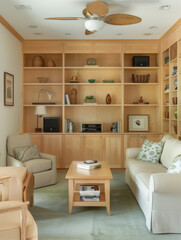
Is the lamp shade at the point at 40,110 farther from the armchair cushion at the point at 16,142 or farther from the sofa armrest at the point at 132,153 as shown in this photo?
the sofa armrest at the point at 132,153

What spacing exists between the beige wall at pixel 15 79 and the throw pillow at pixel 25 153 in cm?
27

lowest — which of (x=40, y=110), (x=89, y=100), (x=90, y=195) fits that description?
(x=90, y=195)

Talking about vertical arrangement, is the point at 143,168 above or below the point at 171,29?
below

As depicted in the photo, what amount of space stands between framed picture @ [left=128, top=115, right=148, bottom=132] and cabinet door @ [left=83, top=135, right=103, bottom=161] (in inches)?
32.1

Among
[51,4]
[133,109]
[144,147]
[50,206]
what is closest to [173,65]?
[133,109]

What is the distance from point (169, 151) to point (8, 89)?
299cm

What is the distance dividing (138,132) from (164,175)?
3.07 metres

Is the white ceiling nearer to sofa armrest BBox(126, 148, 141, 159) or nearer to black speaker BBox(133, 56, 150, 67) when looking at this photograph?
black speaker BBox(133, 56, 150, 67)

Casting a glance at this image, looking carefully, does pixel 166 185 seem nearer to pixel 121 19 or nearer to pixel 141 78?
pixel 121 19

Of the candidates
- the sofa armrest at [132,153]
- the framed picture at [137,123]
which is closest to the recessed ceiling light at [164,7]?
the sofa armrest at [132,153]

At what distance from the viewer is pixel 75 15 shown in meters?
4.27

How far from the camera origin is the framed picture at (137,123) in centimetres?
596

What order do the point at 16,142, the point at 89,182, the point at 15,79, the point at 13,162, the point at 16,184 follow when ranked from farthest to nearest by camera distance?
the point at 15,79, the point at 16,142, the point at 13,162, the point at 89,182, the point at 16,184

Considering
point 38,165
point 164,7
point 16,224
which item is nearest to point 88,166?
point 38,165
